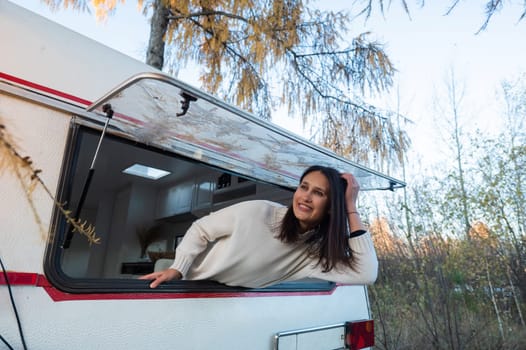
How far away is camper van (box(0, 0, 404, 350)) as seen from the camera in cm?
141

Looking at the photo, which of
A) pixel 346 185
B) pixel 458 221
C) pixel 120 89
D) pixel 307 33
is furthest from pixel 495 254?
pixel 120 89

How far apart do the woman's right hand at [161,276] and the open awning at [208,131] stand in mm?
650

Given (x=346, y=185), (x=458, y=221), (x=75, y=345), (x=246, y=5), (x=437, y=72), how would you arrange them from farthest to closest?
(x=437, y=72), (x=458, y=221), (x=246, y=5), (x=346, y=185), (x=75, y=345)

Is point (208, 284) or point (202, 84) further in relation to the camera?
point (202, 84)

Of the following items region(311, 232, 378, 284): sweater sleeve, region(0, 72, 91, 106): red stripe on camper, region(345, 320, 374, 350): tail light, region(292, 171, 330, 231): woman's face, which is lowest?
region(345, 320, 374, 350): tail light

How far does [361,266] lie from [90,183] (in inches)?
56.1

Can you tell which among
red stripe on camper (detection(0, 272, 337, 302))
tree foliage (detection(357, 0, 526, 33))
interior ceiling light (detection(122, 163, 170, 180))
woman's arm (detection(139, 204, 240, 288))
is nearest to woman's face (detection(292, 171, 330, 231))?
woman's arm (detection(139, 204, 240, 288))

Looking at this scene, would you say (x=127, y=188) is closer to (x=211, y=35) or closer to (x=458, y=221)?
(x=211, y=35)

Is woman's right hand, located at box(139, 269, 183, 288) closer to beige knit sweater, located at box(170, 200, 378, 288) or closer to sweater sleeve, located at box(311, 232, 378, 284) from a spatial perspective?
beige knit sweater, located at box(170, 200, 378, 288)

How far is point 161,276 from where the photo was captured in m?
1.75

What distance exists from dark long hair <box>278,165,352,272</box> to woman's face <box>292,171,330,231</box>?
27 millimetres

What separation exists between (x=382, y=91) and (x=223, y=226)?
3318mm

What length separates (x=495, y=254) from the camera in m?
5.14

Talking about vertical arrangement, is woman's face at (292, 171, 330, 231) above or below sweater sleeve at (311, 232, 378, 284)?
above
